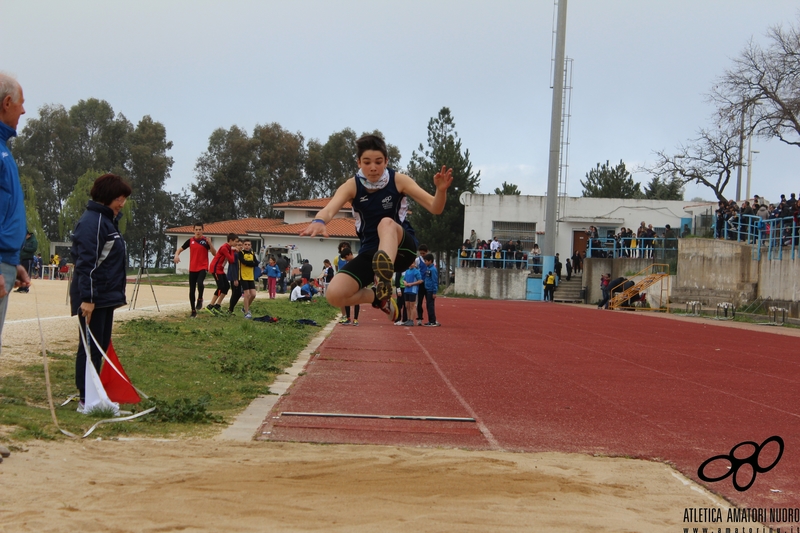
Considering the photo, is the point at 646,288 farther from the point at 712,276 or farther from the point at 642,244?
the point at 712,276

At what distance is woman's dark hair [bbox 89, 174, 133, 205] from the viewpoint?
6.39 meters

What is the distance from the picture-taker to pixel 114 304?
21.2 ft

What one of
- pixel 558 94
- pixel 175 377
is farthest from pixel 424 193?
pixel 558 94

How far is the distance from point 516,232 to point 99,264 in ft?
139

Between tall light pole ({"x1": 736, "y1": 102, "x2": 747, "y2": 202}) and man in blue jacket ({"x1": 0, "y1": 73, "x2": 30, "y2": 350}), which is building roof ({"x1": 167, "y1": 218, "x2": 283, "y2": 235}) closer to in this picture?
tall light pole ({"x1": 736, "y1": 102, "x2": 747, "y2": 202})

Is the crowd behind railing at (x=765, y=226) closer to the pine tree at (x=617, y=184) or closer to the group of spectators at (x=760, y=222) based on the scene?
the group of spectators at (x=760, y=222)

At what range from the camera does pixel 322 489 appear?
427 centimetres

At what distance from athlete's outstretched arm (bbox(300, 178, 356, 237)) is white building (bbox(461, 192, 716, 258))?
133 feet

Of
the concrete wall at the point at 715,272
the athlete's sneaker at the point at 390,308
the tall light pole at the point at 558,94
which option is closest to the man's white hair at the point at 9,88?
the athlete's sneaker at the point at 390,308

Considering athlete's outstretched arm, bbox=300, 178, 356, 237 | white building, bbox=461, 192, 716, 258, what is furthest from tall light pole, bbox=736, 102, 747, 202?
athlete's outstretched arm, bbox=300, 178, 356, 237

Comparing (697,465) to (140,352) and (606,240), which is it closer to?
(140,352)

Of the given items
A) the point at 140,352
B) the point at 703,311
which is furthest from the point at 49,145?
the point at 140,352

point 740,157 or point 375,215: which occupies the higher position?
point 740,157

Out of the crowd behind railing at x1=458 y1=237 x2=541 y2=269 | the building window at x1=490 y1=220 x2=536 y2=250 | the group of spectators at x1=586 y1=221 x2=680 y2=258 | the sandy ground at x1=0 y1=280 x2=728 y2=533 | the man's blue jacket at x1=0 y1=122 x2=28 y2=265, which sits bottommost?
the sandy ground at x1=0 y1=280 x2=728 y2=533
